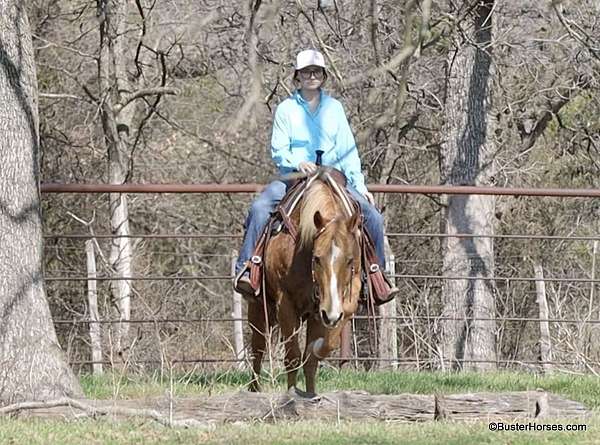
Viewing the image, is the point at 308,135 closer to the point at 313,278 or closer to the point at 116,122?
the point at 313,278

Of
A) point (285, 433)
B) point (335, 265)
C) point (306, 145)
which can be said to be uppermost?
point (306, 145)

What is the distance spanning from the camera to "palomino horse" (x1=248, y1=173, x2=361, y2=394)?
7453 mm

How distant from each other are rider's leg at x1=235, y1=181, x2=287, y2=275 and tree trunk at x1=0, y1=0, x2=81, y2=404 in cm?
137

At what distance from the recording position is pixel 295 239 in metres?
7.98

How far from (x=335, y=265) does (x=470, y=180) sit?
8114 millimetres

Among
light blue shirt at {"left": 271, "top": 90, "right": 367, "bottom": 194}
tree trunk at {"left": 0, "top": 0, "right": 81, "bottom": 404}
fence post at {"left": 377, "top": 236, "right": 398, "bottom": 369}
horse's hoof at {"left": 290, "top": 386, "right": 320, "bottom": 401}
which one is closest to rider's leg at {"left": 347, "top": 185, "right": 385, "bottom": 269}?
light blue shirt at {"left": 271, "top": 90, "right": 367, "bottom": 194}

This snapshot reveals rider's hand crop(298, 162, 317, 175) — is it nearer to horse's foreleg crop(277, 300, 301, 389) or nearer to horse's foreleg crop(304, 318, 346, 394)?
horse's foreleg crop(277, 300, 301, 389)

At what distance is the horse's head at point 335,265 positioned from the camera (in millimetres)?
7328

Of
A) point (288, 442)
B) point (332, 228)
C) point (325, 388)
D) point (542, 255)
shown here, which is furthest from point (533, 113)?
point (288, 442)

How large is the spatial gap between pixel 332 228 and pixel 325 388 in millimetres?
1869

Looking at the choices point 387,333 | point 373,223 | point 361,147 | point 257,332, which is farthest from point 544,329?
point 373,223

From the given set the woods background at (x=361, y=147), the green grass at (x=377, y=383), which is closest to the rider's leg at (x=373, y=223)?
the green grass at (x=377, y=383)

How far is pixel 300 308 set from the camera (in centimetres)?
809

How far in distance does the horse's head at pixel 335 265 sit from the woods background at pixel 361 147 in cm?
528
